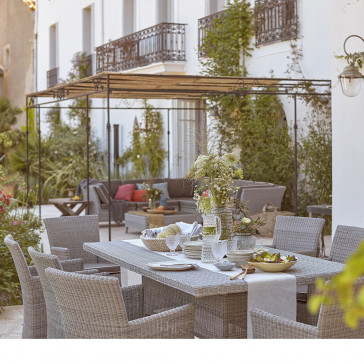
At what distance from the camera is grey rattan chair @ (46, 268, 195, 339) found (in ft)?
11.2

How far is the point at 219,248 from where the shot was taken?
4152 millimetres

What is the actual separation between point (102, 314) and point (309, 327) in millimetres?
979

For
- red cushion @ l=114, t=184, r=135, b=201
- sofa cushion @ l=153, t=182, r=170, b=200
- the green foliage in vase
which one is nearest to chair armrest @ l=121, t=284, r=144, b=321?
red cushion @ l=114, t=184, r=135, b=201

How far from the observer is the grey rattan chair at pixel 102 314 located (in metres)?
3.40

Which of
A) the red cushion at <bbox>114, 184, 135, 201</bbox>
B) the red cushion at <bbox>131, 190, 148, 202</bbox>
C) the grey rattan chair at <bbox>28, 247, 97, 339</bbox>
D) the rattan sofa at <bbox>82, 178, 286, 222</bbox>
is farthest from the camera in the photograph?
the red cushion at <bbox>131, 190, 148, 202</bbox>

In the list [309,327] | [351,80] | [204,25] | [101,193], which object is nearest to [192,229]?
[309,327]

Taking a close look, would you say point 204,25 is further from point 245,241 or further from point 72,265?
point 245,241

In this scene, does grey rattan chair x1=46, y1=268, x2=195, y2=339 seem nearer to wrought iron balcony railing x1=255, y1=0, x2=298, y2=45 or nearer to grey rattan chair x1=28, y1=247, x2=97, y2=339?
grey rattan chair x1=28, y1=247, x2=97, y2=339

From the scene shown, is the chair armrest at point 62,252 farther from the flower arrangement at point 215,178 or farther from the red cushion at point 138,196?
the red cushion at point 138,196

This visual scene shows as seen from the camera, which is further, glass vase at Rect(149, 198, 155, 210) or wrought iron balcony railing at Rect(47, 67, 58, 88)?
wrought iron balcony railing at Rect(47, 67, 58, 88)

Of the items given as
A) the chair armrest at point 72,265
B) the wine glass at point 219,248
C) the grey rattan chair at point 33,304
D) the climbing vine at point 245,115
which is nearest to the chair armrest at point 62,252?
the chair armrest at point 72,265

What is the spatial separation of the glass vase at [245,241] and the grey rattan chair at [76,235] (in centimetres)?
172

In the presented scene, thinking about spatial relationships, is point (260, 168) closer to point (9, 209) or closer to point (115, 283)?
point (9, 209)

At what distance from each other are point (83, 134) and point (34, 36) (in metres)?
8.69
